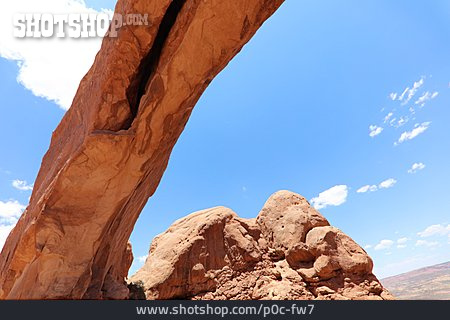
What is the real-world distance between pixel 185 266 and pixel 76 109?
9.40m

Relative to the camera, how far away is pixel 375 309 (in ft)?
18.1

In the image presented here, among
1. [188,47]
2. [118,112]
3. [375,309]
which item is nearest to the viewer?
[375,309]

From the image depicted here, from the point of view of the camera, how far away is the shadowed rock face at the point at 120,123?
21.4 ft

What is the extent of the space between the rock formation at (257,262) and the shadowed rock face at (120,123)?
7015mm

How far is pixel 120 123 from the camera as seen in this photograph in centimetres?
726

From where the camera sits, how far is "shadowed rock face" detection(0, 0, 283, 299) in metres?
6.52

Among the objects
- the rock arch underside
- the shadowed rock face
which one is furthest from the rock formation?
the shadowed rock face

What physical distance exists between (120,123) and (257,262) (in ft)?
37.5

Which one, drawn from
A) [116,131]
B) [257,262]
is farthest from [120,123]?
[257,262]

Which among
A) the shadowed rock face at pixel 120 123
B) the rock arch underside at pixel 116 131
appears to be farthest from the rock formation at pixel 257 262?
the shadowed rock face at pixel 120 123

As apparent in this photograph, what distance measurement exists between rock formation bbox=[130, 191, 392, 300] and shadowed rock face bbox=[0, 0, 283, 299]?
702 centimetres

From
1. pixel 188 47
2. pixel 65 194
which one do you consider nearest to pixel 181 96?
pixel 188 47

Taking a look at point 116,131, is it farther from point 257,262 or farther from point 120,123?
point 257,262

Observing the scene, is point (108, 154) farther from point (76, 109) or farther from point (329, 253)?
point (329, 253)
